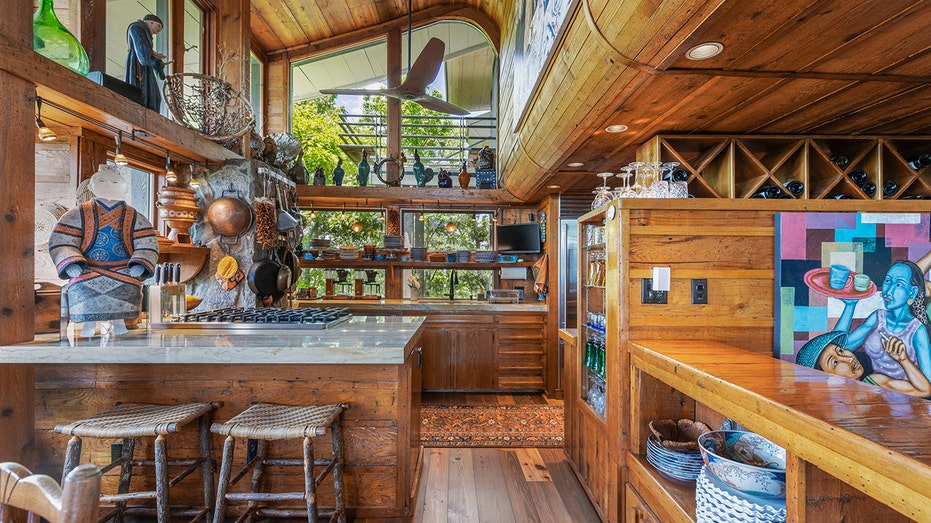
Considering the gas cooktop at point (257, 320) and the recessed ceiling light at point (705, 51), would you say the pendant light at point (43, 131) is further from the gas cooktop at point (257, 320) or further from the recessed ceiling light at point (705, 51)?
the recessed ceiling light at point (705, 51)

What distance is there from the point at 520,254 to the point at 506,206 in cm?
63

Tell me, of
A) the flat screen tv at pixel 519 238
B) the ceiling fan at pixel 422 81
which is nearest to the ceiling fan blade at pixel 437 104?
the ceiling fan at pixel 422 81

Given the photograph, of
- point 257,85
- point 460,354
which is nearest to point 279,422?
point 460,354

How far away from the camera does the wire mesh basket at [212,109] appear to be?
2.64 metres

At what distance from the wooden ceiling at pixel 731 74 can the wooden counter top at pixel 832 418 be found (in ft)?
3.31

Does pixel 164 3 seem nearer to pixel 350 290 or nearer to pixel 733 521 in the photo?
pixel 350 290

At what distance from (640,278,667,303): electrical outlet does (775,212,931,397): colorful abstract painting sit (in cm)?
54

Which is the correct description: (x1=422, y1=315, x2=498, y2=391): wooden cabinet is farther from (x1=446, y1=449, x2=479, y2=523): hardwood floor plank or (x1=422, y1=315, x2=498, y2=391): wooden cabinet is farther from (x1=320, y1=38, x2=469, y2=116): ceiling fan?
(x1=320, y1=38, x2=469, y2=116): ceiling fan

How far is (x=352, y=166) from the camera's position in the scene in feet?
19.4

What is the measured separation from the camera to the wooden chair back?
66cm

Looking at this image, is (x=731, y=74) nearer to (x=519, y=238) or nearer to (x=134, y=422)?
(x=134, y=422)

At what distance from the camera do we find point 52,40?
77.4 inches

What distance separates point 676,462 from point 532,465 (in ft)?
5.08

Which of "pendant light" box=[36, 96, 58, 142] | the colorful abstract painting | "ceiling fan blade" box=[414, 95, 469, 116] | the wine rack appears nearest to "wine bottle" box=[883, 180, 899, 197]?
the wine rack
